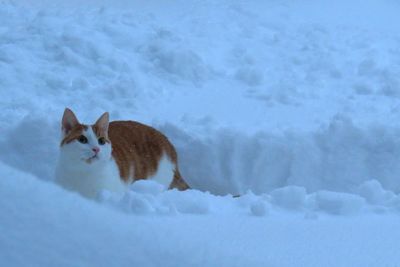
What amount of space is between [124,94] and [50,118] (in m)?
1.19

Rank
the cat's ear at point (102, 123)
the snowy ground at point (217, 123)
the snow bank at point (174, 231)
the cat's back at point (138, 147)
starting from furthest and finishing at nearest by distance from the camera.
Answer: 1. the cat's back at point (138, 147)
2. the cat's ear at point (102, 123)
3. the snowy ground at point (217, 123)
4. the snow bank at point (174, 231)

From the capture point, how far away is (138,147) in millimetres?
5320

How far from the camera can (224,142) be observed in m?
5.90

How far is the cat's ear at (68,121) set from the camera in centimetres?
471

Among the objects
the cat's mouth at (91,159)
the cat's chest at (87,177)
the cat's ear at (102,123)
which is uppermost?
the cat's ear at (102,123)

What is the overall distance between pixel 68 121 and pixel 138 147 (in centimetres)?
73

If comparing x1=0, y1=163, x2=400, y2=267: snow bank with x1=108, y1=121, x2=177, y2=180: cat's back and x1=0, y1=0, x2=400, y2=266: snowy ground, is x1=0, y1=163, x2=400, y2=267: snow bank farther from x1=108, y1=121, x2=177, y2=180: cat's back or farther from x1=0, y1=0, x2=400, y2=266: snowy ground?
x1=108, y1=121, x2=177, y2=180: cat's back

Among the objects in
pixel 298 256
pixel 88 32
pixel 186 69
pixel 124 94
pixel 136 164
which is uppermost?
pixel 88 32

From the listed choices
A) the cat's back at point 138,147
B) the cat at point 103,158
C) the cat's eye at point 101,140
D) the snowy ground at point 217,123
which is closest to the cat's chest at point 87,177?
the cat at point 103,158

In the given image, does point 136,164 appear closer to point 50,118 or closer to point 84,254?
point 50,118

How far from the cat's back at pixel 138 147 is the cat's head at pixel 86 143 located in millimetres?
312

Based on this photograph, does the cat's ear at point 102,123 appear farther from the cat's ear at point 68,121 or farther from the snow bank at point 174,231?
the snow bank at point 174,231

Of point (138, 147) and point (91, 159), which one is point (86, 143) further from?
point (138, 147)

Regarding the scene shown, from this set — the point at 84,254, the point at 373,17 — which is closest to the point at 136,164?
the point at 84,254
